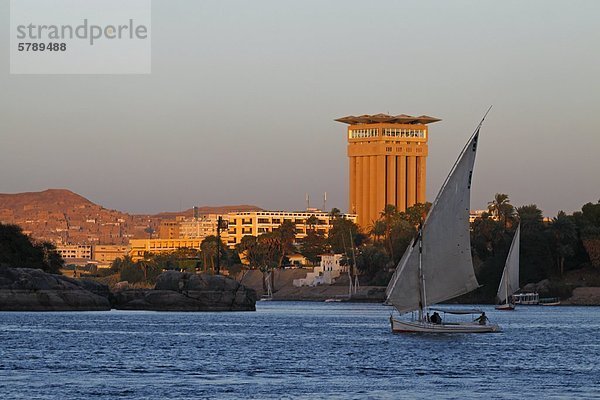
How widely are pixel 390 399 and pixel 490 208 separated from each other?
446 ft

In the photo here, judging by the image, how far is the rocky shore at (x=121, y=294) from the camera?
111312 millimetres

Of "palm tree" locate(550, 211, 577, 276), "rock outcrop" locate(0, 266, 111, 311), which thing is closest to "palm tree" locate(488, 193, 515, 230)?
"palm tree" locate(550, 211, 577, 276)

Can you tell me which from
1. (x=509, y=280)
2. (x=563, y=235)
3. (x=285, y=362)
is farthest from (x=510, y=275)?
(x=285, y=362)

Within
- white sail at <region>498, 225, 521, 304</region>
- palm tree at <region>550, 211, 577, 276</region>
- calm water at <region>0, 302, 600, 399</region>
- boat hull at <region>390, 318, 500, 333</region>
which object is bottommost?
calm water at <region>0, 302, 600, 399</region>

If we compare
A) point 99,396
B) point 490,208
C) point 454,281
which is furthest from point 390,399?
point 490,208

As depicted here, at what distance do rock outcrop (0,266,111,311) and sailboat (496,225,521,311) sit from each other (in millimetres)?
37907

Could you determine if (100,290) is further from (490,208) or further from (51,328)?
(490,208)

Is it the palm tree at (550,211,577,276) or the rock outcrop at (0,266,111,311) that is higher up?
the palm tree at (550,211,577,276)

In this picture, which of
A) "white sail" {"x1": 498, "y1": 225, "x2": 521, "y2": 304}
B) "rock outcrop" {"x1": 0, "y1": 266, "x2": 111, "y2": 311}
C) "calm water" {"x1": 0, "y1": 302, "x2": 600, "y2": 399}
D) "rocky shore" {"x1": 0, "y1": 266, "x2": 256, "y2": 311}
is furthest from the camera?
"white sail" {"x1": 498, "y1": 225, "x2": 521, "y2": 304}

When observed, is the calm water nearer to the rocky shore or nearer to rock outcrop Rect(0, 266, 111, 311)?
rock outcrop Rect(0, 266, 111, 311)

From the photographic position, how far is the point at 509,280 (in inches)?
5241

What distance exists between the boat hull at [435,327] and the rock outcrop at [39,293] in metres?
44.5

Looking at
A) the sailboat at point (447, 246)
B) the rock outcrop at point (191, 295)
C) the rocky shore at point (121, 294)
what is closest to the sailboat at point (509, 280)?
the rocky shore at point (121, 294)

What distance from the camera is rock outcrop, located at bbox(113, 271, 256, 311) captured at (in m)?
A: 115
